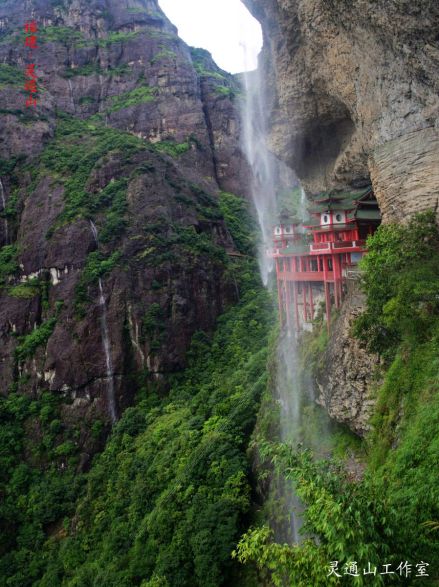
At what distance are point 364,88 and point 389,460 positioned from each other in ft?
36.7

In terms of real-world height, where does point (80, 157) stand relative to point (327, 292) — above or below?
above

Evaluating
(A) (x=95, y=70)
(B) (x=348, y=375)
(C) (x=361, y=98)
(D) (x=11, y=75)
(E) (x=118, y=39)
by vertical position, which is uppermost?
(E) (x=118, y=39)

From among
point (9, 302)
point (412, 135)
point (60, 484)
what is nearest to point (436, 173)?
point (412, 135)

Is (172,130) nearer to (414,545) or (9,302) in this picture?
(9,302)

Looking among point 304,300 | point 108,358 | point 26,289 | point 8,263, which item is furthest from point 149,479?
point 8,263

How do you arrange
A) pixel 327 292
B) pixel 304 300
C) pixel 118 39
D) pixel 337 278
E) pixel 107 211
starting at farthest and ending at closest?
pixel 118 39
pixel 107 211
pixel 304 300
pixel 327 292
pixel 337 278

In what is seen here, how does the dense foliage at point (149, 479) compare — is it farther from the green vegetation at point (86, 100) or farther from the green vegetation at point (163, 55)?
the green vegetation at point (163, 55)

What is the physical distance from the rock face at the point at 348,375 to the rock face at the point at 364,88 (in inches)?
139

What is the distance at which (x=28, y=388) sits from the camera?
2920 cm

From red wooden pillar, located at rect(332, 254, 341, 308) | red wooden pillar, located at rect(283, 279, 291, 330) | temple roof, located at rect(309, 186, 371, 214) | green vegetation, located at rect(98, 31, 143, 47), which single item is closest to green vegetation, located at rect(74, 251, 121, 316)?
red wooden pillar, located at rect(283, 279, 291, 330)

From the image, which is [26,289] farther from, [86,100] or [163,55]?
[163,55]

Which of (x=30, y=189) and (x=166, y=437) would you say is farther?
(x=30, y=189)

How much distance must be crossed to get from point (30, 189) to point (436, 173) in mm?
36232

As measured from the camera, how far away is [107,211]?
117ft
